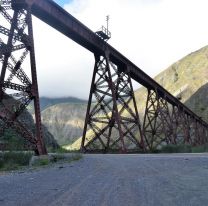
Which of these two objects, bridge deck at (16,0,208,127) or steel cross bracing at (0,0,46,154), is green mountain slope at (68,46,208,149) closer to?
bridge deck at (16,0,208,127)

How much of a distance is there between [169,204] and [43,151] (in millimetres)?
10924

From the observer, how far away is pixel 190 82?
110688 millimetres

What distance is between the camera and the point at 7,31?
15.6 metres

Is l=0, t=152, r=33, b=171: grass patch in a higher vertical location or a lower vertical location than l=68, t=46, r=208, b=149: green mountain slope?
lower

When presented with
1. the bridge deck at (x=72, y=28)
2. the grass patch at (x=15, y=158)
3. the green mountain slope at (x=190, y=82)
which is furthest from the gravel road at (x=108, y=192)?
the green mountain slope at (x=190, y=82)

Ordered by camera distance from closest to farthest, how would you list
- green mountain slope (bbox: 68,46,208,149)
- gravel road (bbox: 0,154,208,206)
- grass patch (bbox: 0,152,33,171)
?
1. gravel road (bbox: 0,154,208,206)
2. grass patch (bbox: 0,152,33,171)
3. green mountain slope (bbox: 68,46,208,149)

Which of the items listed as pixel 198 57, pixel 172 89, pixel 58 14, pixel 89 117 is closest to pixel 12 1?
pixel 58 14

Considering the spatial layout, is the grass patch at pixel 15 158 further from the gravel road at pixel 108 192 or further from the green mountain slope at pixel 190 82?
the green mountain slope at pixel 190 82

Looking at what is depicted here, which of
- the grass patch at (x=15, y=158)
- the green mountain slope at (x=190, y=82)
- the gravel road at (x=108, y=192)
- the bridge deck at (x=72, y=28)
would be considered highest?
the green mountain slope at (x=190, y=82)

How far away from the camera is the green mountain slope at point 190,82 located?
90.4 metres

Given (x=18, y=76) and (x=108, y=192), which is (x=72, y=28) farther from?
(x=108, y=192)

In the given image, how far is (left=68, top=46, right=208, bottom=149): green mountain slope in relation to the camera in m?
90.4

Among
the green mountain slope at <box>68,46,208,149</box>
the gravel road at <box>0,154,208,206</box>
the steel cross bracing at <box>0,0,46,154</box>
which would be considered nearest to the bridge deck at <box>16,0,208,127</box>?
the steel cross bracing at <box>0,0,46,154</box>

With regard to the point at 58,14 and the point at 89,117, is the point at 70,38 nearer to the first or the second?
the point at 58,14
